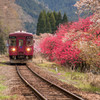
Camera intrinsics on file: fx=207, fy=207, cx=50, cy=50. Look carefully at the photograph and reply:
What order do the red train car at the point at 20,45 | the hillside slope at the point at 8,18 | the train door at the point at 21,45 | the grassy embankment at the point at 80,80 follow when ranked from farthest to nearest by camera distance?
the hillside slope at the point at 8,18, the train door at the point at 21,45, the red train car at the point at 20,45, the grassy embankment at the point at 80,80

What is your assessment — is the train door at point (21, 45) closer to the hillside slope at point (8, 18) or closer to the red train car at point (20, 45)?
the red train car at point (20, 45)

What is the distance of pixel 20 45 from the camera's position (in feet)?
73.4

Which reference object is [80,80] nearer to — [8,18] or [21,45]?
[21,45]

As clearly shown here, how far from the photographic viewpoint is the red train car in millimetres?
22116

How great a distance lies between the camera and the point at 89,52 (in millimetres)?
14164

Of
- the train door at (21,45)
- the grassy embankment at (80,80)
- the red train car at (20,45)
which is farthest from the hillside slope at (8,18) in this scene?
the grassy embankment at (80,80)

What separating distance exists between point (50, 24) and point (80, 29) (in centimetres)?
6954

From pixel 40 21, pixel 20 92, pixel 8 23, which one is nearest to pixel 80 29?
pixel 20 92

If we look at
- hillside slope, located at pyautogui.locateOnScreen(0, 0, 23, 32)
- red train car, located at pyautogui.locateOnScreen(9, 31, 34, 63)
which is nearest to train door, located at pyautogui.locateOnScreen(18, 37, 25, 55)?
red train car, located at pyautogui.locateOnScreen(9, 31, 34, 63)

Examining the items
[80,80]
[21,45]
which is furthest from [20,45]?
[80,80]

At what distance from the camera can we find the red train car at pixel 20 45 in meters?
22.1

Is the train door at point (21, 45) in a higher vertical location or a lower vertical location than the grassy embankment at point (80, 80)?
higher

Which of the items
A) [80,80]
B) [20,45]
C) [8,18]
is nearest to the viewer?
[80,80]

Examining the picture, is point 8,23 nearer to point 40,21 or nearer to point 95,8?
point 40,21
